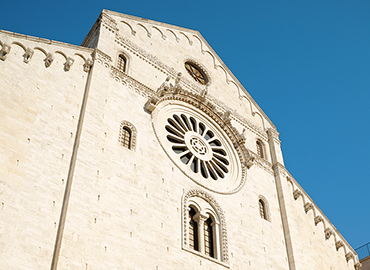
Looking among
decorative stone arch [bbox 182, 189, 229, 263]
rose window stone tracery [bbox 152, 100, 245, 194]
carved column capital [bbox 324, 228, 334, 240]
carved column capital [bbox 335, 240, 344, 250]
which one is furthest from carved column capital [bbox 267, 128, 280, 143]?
decorative stone arch [bbox 182, 189, 229, 263]

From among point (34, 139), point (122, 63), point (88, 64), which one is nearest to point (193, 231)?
point (34, 139)

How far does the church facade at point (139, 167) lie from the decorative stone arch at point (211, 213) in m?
0.05

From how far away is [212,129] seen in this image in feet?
73.3

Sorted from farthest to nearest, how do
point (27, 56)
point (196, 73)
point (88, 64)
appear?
point (196, 73) < point (88, 64) < point (27, 56)

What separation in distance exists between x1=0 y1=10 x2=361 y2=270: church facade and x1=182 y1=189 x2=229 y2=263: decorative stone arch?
5 centimetres

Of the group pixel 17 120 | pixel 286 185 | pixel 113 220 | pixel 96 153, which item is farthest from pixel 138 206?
pixel 286 185

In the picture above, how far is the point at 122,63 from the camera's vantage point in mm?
20234

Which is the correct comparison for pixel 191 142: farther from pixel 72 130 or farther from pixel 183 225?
pixel 72 130

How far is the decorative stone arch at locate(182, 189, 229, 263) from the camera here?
17281mm

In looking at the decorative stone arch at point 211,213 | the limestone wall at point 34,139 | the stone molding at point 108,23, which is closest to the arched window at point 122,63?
the stone molding at point 108,23

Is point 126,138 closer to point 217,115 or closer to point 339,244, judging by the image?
point 217,115

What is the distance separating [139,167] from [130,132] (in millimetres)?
1666

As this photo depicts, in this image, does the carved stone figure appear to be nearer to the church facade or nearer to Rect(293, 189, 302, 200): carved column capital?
the church facade

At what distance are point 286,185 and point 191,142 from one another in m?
6.10
